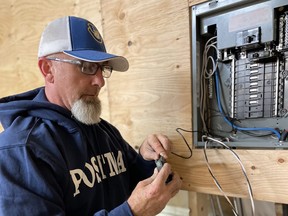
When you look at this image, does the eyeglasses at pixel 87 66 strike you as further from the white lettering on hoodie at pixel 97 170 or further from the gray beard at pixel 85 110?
the white lettering on hoodie at pixel 97 170

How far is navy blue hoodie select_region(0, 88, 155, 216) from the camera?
2.12ft

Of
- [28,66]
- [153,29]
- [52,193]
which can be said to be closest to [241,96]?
[153,29]

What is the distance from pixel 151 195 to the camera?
71 centimetres

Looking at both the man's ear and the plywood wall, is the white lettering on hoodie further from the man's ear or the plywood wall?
the man's ear

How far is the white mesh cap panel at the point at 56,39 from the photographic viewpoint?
33.1 inches

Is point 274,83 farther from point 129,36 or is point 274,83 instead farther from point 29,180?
point 29,180

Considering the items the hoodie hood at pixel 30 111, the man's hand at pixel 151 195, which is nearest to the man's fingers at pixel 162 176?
the man's hand at pixel 151 195

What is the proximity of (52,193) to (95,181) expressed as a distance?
187 millimetres

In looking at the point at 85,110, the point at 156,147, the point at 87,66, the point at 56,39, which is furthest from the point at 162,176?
the point at 56,39

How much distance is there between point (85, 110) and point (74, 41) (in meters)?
0.23

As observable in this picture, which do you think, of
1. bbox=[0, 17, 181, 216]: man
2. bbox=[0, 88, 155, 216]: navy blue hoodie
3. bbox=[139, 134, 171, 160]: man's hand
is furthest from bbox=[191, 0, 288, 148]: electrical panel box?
bbox=[0, 88, 155, 216]: navy blue hoodie

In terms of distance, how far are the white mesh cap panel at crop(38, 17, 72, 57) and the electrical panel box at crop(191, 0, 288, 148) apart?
18.0 inches

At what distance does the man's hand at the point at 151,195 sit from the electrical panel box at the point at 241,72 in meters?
0.28

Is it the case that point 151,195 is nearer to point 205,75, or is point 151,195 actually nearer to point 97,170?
point 97,170
